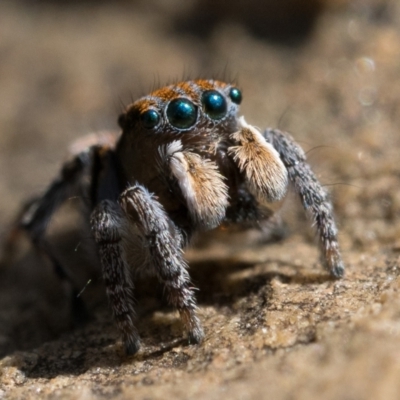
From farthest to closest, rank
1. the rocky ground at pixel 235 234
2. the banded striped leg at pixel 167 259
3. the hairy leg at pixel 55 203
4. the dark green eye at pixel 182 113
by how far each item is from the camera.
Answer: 1. the hairy leg at pixel 55 203
2. the dark green eye at pixel 182 113
3. the banded striped leg at pixel 167 259
4. the rocky ground at pixel 235 234

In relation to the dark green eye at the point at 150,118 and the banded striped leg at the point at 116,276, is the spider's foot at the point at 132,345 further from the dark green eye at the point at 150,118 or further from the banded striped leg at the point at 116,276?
the dark green eye at the point at 150,118

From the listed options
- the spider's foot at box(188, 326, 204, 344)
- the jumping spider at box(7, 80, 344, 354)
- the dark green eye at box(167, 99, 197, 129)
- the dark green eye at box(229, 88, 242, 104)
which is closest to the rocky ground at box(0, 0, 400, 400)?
the spider's foot at box(188, 326, 204, 344)

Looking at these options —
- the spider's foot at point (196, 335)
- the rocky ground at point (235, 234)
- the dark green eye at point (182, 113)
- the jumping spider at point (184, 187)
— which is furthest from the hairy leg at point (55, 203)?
the spider's foot at point (196, 335)

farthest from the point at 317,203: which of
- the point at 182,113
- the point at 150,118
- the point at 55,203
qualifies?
the point at 55,203

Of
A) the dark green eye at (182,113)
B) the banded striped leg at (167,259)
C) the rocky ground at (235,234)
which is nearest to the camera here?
the rocky ground at (235,234)

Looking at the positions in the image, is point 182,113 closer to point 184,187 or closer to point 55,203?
point 184,187

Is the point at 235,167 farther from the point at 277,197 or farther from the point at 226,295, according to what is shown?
the point at 226,295

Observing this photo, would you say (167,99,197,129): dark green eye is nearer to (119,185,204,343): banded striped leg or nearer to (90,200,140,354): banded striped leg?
(119,185,204,343): banded striped leg
